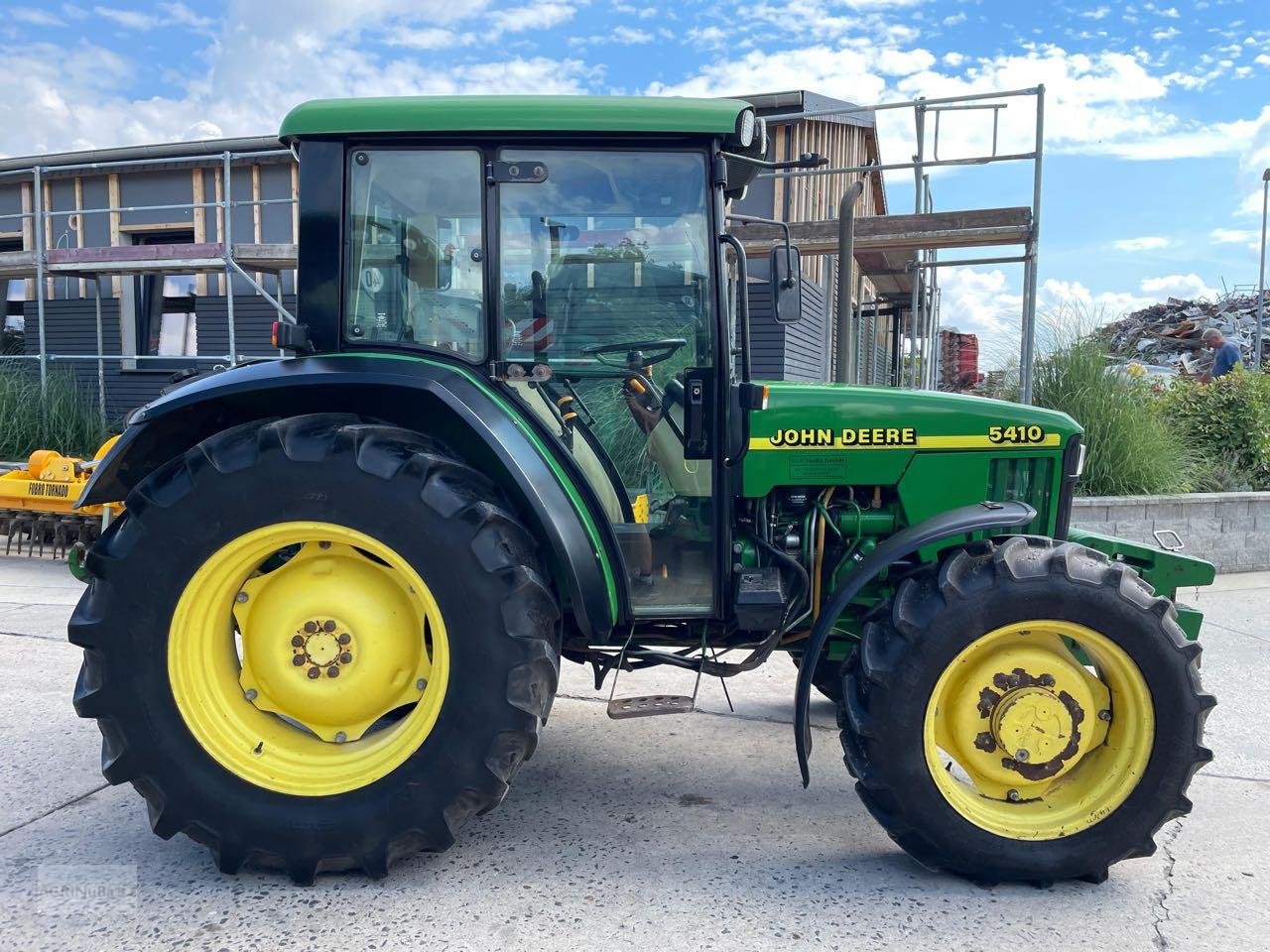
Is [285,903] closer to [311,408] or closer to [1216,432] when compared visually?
[311,408]

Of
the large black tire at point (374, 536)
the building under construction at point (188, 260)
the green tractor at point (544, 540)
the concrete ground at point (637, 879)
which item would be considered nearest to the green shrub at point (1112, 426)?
the building under construction at point (188, 260)

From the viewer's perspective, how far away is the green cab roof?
2.81 meters

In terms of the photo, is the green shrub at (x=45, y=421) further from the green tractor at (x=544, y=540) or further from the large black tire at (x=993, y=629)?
the large black tire at (x=993, y=629)

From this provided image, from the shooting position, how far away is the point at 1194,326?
84.3ft

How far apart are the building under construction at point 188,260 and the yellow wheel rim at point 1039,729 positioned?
7.79 m

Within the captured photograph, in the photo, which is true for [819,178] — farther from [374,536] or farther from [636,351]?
[374,536]

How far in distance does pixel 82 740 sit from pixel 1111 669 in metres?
3.93

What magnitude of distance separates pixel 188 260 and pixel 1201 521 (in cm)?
1083

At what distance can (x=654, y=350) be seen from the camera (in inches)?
116

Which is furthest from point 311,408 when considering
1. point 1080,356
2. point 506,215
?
point 1080,356

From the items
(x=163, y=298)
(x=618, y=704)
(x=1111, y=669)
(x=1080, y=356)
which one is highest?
(x=163, y=298)

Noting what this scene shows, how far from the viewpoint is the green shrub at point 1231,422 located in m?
8.09

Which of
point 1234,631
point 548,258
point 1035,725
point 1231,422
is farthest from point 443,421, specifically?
point 1231,422

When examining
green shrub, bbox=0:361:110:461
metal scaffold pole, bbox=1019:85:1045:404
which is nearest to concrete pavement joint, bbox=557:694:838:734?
metal scaffold pole, bbox=1019:85:1045:404
